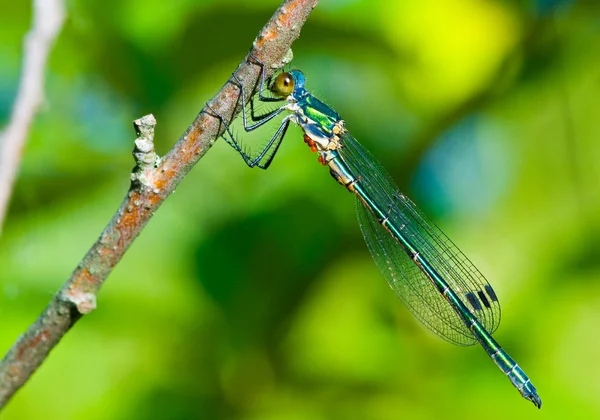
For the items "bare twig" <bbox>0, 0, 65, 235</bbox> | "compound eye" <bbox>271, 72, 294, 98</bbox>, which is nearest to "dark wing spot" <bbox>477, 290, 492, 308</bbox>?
"compound eye" <bbox>271, 72, 294, 98</bbox>

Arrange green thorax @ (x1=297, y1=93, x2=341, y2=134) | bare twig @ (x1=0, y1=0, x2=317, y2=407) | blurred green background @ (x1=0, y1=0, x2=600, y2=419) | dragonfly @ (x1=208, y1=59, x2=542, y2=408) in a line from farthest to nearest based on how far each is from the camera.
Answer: green thorax @ (x1=297, y1=93, x2=341, y2=134)
dragonfly @ (x1=208, y1=59, x2=542, y2=408)
blurred green background @ (x1=0, y1=0, x2=600, y2=419)
bare twig @ (x1=0, y1=0, x2=317, y2=407)

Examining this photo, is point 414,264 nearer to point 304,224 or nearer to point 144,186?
point 304,224

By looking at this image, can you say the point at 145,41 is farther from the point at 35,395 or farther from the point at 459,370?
the point at 459,370

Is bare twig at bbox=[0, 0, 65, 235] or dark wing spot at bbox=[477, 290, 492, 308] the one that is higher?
bare twig at bbox=[0, 0, 65, 235]

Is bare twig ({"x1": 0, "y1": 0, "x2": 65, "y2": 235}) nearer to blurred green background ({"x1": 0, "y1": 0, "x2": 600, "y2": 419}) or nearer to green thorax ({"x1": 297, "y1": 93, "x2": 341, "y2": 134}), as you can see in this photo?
blurred green background ({"x1": 0, "y1": 0, "x2": 600, "y2": 419})

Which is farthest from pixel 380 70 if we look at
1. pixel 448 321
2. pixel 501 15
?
pixel 448 321

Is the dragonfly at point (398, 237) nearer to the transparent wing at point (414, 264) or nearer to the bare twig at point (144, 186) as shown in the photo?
the transparent wing at point (414, 264)

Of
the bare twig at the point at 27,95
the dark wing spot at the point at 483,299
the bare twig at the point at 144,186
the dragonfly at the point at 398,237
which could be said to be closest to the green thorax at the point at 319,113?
the dragonfly at the point at 398,237
